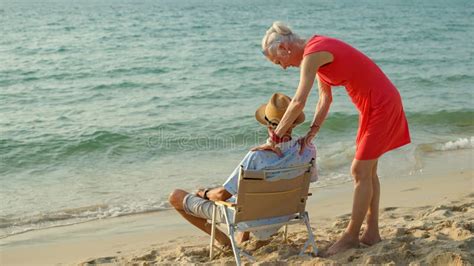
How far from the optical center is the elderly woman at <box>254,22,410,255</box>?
13.0 ft

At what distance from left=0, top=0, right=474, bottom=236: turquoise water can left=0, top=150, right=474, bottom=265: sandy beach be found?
0.40 metres

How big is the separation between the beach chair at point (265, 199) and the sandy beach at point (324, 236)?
262 mm

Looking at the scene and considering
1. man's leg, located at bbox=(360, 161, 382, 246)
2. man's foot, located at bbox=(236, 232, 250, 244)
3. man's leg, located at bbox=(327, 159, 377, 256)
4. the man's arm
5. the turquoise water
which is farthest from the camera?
the turquoise water

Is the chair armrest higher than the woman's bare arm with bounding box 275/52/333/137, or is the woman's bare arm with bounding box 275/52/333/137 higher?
the woman's bare arm with bounding box 275/52/333/137

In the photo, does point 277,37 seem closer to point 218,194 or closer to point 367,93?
point 367,93

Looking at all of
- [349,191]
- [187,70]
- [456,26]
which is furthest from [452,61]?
[349,191]

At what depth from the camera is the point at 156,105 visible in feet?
39.4

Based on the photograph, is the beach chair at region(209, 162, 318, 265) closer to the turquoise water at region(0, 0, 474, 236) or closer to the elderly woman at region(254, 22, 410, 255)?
the elderly woman at region(254, 22, 410, 255)

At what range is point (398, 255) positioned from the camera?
4164 millimetres

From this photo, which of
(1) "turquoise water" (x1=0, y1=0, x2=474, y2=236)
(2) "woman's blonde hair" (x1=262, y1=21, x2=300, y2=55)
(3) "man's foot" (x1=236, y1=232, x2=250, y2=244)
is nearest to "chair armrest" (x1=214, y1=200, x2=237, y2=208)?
(3) "man's foot" (x1=236, y1=232, x2=250, y2=244)

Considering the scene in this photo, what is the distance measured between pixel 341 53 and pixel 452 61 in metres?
14.9

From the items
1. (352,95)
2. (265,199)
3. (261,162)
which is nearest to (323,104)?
(352,95)

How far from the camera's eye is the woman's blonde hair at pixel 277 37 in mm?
3977

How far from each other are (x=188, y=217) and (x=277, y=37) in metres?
→ 1.48
